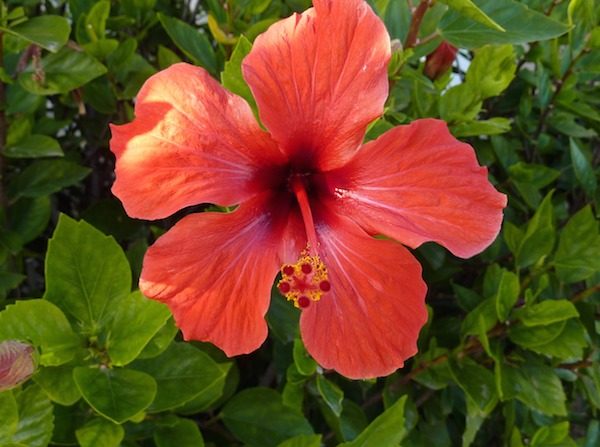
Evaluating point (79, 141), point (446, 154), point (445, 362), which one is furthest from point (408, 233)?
point (79, 141)

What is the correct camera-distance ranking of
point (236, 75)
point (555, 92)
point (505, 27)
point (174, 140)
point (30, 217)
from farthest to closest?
point (555, 92) → point (30, 217) → point (505, 27) → point (236, 75) → point (174, 140)

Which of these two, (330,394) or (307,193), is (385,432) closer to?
(330,394)

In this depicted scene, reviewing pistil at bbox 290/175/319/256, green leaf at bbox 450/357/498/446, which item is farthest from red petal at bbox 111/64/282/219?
green leaf at bbox 450/357/498/446

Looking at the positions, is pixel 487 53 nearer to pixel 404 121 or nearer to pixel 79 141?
pixel 404 121

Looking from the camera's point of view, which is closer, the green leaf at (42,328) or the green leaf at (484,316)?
the green leaf at (42,328)

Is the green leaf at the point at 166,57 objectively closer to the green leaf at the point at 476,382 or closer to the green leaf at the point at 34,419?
the green leaf at the point at 34,419

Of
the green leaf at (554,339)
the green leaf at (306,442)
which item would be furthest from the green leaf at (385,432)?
the green leaf at (554,339)

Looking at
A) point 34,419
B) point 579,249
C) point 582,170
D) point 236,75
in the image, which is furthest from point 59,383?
point 582,170
